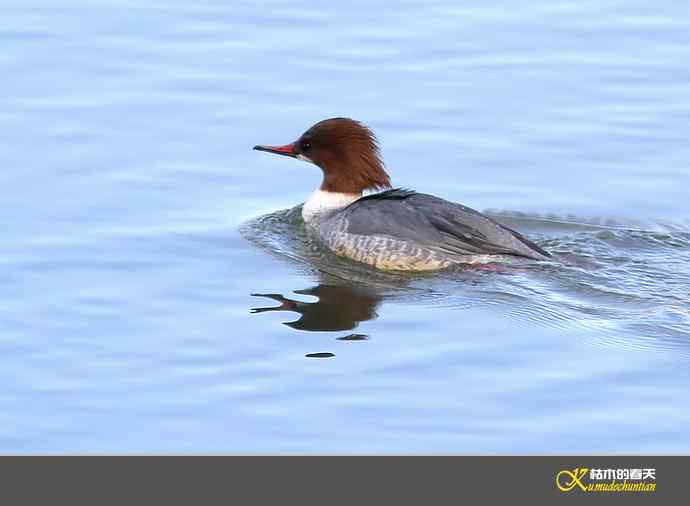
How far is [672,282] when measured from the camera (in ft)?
37.6

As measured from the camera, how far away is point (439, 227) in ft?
40.4

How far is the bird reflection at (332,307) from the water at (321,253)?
37 mm

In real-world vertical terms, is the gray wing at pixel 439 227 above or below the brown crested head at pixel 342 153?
below

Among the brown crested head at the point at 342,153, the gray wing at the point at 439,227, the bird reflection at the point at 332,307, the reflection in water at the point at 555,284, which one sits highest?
the brown crested head at the point at 342,153

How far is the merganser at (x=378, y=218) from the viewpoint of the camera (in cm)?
1221

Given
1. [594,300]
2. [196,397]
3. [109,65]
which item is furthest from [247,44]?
[196,397]

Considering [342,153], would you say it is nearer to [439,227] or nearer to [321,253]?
[321,253]

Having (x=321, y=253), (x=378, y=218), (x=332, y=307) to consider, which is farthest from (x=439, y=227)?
(x=332, y=307)

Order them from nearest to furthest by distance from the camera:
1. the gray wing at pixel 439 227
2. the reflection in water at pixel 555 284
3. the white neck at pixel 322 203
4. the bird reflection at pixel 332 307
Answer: the reflection in water at pixel 555 284, the bird reflection at pixel 332 307, the gray wing at pixel 439 227, the white neck at pixel 322 203
